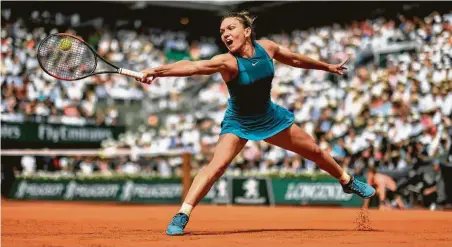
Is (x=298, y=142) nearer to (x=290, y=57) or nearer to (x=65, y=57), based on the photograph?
(x=290, y=57)

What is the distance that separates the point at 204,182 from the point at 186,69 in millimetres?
1224

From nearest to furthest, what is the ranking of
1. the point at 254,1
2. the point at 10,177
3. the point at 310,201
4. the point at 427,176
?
the point at 427,176
the point at 310,201
the point at 10,177
the point at 254,1

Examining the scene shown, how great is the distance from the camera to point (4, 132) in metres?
21.7

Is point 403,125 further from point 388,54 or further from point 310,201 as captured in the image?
point 388,54

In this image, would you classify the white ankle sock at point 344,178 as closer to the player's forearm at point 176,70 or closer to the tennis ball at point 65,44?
the player's forearm at point 176,70

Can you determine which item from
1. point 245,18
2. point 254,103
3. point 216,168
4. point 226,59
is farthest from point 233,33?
point 216,168

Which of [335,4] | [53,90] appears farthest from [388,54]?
[53,90]

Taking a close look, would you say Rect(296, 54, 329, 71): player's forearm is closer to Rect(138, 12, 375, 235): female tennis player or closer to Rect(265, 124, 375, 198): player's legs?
Rect(138, 12, 375, 235): female tennis player

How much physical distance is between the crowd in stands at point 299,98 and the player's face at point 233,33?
929 centimetres

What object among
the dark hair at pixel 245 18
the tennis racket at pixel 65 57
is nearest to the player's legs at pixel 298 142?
the dark hair at pixel 245 18

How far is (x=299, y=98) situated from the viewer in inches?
923

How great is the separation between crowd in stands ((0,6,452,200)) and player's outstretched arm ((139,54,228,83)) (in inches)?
383

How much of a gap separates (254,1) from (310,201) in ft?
46.7

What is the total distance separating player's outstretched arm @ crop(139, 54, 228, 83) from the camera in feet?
22.4
